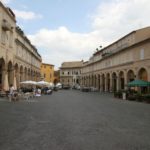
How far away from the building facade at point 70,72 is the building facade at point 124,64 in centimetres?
3710

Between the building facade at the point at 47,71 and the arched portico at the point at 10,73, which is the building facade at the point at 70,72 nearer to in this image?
the building facade at the point at 47,71

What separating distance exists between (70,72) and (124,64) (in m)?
74.6

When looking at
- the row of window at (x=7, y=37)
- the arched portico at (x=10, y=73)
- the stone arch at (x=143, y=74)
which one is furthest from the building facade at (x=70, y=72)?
the row of window at (x=7, y=37)

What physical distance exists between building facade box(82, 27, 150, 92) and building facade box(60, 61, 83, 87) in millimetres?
37098

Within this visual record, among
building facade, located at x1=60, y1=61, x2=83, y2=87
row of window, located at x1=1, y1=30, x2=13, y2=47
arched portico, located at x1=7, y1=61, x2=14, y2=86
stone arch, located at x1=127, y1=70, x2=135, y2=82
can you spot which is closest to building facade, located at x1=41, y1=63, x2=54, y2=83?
building facade, located at x1=60, y1=61, x2=83, y2=87

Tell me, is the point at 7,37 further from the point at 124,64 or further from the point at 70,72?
the point at 70,72

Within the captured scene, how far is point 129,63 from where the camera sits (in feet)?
155

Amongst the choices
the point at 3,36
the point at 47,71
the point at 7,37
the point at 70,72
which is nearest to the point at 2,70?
the point at 3,36

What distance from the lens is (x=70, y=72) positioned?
124 metres

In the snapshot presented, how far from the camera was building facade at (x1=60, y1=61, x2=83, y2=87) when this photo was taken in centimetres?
12081

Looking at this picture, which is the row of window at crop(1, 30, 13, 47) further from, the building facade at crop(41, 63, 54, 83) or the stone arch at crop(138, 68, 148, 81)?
the building facade at crop(41, 63, 54, 83)

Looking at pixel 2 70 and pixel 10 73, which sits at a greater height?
pixel 2 70

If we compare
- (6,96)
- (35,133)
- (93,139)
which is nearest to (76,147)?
(93,139)

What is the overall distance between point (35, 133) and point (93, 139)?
7.46 ft
